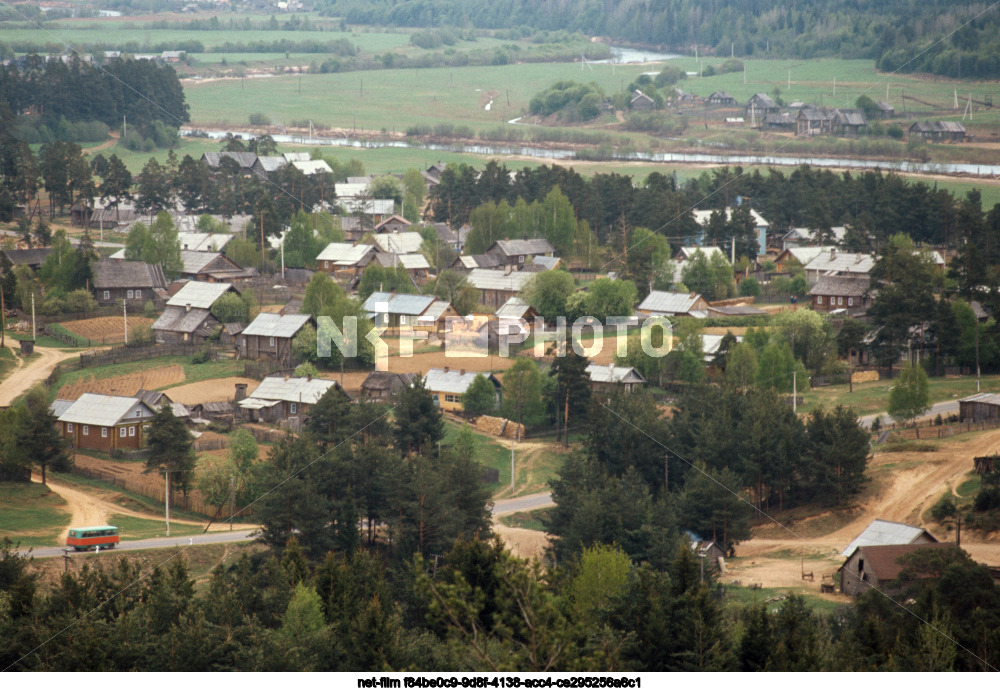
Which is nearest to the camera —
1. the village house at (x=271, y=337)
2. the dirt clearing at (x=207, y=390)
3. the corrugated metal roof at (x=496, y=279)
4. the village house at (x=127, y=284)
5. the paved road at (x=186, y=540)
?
the paved road at (x=186, y=540)

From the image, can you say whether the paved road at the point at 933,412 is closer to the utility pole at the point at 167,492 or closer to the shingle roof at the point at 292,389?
the shingle roof at the point at 292,389

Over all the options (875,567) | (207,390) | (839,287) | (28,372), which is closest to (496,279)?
(839,287)

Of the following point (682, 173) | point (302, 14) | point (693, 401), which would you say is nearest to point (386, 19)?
point (302, 14)

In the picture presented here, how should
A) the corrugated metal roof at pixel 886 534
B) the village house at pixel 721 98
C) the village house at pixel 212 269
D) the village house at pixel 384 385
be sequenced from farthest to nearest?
the village house at pixel 721 98
the village house at pixel 212 269
the village house at pixel 384 385
the corrugated metal roof at pixel 886 534

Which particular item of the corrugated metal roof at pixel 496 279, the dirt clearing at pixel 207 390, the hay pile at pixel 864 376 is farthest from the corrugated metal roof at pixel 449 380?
the corrugated metal roof at pixel 496 279

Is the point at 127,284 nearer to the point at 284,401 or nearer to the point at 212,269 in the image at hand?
the point at 212,269

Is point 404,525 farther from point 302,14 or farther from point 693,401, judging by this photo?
point 302,14

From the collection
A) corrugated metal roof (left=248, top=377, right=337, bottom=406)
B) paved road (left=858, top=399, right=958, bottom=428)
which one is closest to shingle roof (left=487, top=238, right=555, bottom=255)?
corrugated metal roof (left=248, top=377, right=337, bottom=406)

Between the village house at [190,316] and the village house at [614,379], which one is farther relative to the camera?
the village house at [190,316]

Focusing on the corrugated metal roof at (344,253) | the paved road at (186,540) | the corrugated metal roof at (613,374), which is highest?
the corrugated metal roof at (344,253)
